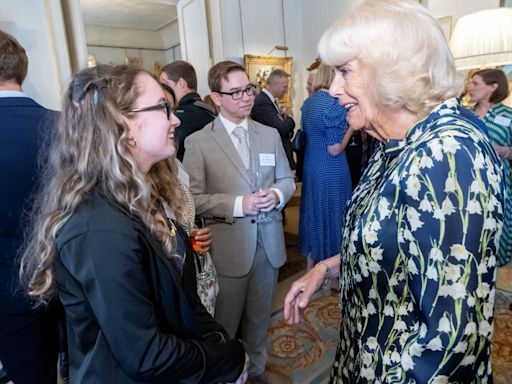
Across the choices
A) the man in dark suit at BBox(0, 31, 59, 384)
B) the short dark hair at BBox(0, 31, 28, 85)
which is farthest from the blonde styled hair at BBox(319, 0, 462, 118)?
the short dark hair at BBox(0, 31, 28, 85)

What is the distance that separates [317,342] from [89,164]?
6.89 feet

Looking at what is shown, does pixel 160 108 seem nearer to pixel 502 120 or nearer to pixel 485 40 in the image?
pixel 485 40

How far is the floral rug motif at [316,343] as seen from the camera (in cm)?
217

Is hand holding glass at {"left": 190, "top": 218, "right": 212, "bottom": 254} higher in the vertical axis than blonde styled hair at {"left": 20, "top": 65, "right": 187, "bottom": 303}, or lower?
lower

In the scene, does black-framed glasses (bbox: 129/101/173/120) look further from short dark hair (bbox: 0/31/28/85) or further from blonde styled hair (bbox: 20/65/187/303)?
short dark hair (bbox: 0/31/28/85)

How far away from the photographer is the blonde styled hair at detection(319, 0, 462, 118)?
2.59 feet

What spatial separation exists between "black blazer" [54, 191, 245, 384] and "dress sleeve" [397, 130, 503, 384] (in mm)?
546

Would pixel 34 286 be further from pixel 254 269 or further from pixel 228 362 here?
pixel 254 269

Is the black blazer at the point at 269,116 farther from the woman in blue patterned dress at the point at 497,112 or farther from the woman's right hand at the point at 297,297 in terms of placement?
the woman's right hand at the point at 297,297

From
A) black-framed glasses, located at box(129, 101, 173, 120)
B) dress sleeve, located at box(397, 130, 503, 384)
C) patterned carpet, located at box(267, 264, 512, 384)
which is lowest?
patterned carpet, located at box(267, 264, 512, 384)

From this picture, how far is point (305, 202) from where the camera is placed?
9.57ft

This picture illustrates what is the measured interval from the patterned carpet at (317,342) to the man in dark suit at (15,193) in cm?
139

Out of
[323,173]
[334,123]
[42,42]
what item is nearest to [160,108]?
[334,123]

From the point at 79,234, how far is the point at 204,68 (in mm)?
4982
